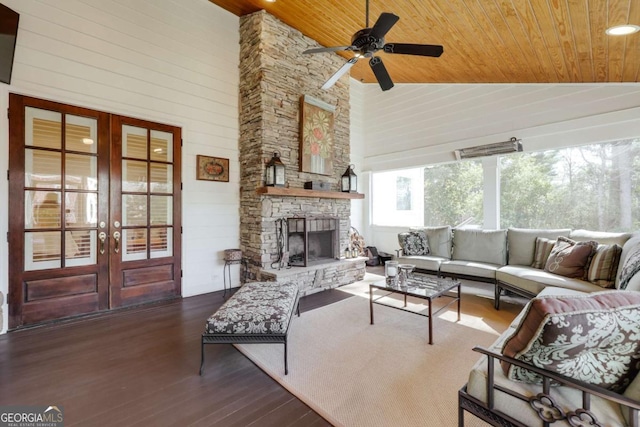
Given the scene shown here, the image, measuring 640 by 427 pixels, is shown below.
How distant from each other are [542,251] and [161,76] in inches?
231

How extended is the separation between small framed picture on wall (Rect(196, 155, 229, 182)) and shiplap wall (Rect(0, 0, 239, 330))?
88mm

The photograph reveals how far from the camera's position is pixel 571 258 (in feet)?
11.3

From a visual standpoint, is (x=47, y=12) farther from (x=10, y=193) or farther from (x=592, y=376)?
(x=592, y=376)

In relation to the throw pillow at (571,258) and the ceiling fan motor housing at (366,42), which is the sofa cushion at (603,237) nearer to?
the throw pillow at (571,258)

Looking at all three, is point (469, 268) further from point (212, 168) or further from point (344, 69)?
point (212, 168)

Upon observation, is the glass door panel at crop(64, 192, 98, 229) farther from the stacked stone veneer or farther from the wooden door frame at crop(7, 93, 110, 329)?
the stacked stone veneer

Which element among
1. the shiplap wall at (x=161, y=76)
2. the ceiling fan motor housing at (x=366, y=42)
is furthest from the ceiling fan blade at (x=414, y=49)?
the shiplap wall at (x=161, y=76)

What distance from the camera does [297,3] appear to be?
4078 millimetres

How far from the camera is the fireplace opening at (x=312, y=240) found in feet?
15.6

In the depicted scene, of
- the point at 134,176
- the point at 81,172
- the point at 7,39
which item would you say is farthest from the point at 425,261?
the point at 7,39

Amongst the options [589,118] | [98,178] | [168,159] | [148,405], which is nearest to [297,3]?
[168,159]

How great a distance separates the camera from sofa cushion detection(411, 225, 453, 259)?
4.98 m

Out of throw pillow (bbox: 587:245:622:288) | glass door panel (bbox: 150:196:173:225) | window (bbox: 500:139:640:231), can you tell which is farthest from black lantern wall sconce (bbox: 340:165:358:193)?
throw pillow (bbox: 587:245:622:288)

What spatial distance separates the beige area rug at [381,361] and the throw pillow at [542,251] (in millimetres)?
672
